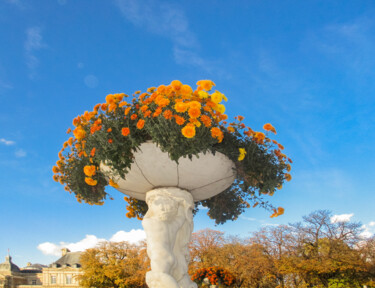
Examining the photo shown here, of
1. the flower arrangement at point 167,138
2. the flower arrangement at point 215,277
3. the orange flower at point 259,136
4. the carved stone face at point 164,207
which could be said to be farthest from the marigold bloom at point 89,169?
the flower arrangement at point 215,277

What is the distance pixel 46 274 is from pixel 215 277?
5453 centimetres

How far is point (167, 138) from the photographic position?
391 cm

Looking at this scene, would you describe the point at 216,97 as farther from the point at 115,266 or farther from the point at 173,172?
the point at 115,266

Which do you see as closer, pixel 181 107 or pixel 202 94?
pixel 181 107

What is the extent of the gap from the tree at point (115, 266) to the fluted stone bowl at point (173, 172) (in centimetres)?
2428

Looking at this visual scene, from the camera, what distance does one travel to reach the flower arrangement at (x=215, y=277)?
13883mm

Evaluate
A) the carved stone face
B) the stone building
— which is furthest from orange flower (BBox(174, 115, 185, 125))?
the stone building

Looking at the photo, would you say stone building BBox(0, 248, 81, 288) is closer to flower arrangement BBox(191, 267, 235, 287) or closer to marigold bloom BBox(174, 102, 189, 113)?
flower arrangement BBox(191, 267, 235, 287)

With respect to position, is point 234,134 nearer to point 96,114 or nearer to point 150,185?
point 150,185

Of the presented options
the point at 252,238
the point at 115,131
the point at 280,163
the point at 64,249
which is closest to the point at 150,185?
the point at 115,131

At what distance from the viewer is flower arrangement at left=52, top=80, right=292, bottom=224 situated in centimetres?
388

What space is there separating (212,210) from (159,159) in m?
2.33

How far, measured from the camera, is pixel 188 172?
14.1ft

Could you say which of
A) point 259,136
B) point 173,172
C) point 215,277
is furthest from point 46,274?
point 259,136
